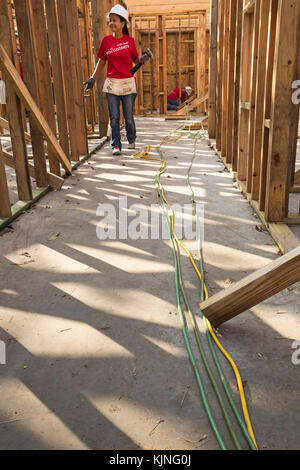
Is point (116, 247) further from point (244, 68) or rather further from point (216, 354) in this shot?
point (244, 68)

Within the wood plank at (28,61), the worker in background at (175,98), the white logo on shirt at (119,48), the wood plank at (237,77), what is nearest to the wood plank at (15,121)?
the wood plank at (28,61)

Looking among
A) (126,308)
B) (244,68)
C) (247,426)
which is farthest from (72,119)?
(247,426)

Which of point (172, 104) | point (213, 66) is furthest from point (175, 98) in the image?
point (213, 66)

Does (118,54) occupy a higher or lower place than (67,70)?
higher

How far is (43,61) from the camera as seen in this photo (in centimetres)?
434

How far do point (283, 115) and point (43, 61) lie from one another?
2.79 meters

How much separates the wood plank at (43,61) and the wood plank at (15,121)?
0.92 meters

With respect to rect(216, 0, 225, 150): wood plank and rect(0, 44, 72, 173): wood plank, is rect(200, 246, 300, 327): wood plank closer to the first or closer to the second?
rect(0, 44, 72, 173): wood plank

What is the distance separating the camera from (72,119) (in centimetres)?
532

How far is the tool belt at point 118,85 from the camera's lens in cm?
598

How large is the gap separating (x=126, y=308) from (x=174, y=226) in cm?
131

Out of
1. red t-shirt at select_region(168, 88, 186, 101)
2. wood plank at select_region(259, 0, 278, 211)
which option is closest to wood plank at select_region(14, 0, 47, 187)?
wood plank at select_region(259, 0, 278, 211)

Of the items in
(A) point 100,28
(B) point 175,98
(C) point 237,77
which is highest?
(A) point 100,28

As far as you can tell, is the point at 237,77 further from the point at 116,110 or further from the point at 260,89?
the point at 116,110
